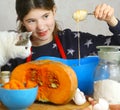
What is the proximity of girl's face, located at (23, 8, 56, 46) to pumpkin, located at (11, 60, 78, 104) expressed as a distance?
391 mm

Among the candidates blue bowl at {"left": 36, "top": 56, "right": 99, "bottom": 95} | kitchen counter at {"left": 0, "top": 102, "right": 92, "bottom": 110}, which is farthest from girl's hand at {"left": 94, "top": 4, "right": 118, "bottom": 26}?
kitchen counter at {"left": 0, "top": 102, "right": 92, "bottom": 110}

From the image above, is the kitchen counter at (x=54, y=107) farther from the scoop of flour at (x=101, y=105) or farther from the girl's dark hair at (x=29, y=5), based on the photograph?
the girl's dark hair at (x=29, y=5)

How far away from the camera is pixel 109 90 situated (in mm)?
590

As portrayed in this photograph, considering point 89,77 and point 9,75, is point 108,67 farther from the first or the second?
point 9,75

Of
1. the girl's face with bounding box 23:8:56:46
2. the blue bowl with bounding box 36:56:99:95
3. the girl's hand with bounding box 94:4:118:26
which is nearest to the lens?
the blue bowl with bounding box 36:56:99:95

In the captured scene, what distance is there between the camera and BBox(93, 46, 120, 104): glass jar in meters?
0.59

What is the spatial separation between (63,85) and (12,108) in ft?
0.41

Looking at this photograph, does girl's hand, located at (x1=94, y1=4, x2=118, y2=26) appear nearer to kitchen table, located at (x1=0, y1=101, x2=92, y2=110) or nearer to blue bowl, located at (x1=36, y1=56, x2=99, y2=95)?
blue bowl, located at (x1=36, y1=56, x2=99, y2=95)

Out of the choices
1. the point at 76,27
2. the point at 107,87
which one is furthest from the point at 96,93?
the point at 76,27

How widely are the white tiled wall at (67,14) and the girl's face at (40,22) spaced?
34 centimetres

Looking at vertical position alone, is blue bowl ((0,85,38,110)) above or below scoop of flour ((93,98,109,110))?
above

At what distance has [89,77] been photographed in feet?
2.23

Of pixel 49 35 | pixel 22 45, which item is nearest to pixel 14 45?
pixel 22 45

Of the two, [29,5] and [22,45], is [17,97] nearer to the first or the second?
[22,45]
